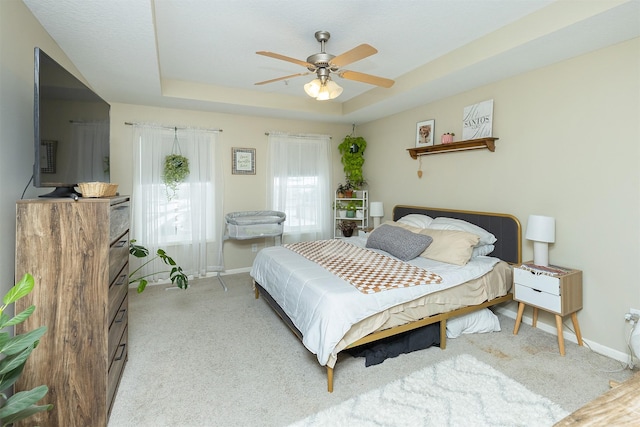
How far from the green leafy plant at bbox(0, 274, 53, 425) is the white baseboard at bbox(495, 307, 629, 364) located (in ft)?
11.9

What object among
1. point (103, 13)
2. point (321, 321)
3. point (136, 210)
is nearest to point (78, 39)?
point (103, 13)

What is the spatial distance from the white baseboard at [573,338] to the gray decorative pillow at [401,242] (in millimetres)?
1121

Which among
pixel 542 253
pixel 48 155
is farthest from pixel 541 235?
pixel 48 155

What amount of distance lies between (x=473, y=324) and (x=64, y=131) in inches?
134

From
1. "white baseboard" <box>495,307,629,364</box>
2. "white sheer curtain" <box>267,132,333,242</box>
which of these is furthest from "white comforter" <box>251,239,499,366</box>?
"white sheer curtain" <box>267,132,333,242</box>

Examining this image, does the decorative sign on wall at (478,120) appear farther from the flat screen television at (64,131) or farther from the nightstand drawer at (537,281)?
the flat screen television at (64,131)

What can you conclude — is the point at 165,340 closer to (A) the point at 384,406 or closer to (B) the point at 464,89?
(A) the point at 384,406

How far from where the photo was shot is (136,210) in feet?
13.4

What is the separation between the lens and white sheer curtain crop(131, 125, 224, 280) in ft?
13.4

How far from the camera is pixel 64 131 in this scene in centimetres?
178

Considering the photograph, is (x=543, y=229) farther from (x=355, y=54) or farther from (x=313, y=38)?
(x=313, y=38)

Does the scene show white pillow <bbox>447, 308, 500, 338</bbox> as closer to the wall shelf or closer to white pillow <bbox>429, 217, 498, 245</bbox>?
white pillow <bbox>429, 217, 498, 245</bbox>

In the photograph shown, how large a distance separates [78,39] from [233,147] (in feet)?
8.05

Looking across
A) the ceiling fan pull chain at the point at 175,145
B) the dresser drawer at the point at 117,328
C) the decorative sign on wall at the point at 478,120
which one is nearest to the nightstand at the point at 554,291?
the decorative sign on wall at the point at 478,120
